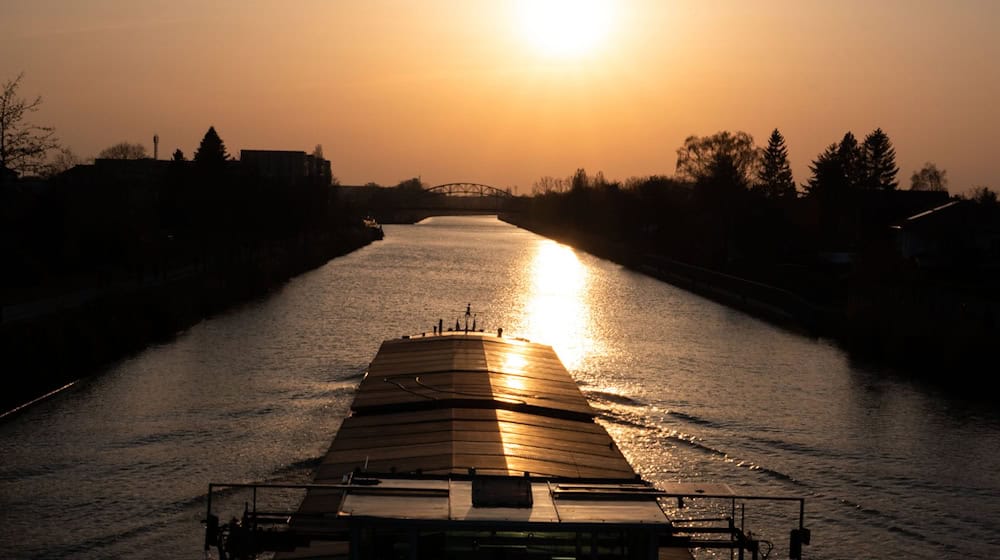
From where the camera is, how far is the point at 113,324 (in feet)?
171

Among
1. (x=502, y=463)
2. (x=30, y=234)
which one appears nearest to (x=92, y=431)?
(x=502, y=463)

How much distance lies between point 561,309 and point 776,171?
95147 millimetres

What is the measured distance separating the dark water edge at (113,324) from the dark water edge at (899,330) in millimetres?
36498

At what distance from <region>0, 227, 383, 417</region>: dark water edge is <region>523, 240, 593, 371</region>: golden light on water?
20.4m

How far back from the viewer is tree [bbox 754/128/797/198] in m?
161

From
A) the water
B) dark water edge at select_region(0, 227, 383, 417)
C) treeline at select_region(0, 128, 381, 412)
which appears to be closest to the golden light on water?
the water

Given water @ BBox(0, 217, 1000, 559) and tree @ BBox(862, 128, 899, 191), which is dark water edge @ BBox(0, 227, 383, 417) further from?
tree @ BBox(862, 128, 899, 191)

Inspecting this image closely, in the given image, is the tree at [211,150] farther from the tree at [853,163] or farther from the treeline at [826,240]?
the tree at [853,163]

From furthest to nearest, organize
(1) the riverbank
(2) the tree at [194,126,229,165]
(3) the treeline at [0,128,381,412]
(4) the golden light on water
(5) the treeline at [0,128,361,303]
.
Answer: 1. (2) the tree at [194,126,229,165]
2. (5) the treeline at [0,128,361,303]
3. (4) the golden light on water
4. (1) the riverbank
5. (3) the treeline at [0,128,381,412]

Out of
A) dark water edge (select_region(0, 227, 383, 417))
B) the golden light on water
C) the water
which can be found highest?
dark water edge (select_region(0, 227, 383, 417))

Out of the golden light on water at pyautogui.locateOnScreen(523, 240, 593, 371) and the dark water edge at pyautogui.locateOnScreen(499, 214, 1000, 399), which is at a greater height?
the dark water edge at pyautogui.locateOnScreen(499, 214, 1000, 399)

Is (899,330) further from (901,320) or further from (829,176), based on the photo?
(829,176)

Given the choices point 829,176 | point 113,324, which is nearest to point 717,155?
point 829,176

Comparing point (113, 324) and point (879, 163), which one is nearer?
point (113, 324)
